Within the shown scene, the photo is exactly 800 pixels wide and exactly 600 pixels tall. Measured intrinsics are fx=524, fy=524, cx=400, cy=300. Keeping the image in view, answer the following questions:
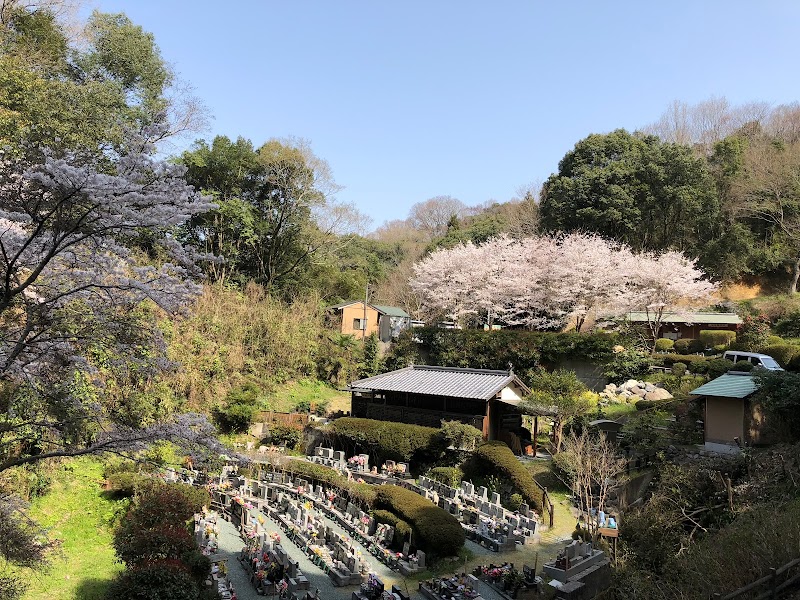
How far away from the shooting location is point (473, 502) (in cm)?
1457

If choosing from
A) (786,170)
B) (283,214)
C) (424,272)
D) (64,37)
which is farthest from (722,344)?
(64,37)

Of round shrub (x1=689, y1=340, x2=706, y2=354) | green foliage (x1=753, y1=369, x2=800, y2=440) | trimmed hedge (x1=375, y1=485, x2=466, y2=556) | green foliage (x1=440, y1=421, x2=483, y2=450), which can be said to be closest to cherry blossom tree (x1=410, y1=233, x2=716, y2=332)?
round shrub (x1=689, y1=340, x2=706, y2=354)

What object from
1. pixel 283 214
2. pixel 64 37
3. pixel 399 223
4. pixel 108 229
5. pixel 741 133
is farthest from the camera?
pixel 399 223

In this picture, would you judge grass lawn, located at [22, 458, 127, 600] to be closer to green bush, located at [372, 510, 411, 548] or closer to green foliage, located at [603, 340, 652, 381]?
green bush, located at [372, 510, 411, 548]

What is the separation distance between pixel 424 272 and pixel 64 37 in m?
22.3

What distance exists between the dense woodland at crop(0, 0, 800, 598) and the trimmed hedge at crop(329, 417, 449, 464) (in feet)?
14.9

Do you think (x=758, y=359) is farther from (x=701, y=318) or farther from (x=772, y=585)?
(x=772, y=585)

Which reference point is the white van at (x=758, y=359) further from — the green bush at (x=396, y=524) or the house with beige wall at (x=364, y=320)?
the house with beige wall at (x=364, y=320)

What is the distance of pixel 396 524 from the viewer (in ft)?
41.5

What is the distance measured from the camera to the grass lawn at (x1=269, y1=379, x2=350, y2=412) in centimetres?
A: 2492

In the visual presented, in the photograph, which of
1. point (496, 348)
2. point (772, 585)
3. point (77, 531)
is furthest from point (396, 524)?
point (496, 348)

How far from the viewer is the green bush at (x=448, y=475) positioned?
16125 mm

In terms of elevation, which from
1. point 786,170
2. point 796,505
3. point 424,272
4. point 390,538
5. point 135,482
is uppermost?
point 786,170

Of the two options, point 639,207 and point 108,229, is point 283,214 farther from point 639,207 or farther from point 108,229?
point 108,229
